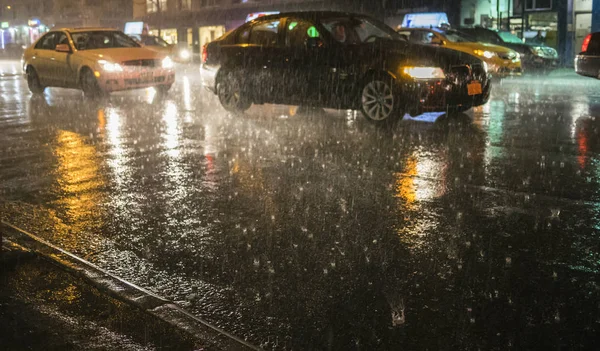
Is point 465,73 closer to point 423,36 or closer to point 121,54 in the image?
point 121,54

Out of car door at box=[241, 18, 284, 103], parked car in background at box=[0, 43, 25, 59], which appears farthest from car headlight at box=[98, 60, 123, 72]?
parked car in background at box=[0, 43, 25, 59]

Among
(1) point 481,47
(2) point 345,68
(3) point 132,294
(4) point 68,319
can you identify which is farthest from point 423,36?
(4) point 68,319

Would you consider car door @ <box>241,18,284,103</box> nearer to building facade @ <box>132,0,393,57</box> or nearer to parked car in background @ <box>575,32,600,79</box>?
parked car in background @ <box>575,32,600,79</box>

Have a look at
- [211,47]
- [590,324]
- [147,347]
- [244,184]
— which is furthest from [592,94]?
[147,347]

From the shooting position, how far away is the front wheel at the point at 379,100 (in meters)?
9.93

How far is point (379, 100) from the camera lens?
33.1ft

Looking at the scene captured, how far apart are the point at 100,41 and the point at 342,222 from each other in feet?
40.9

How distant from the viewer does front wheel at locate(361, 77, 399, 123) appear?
993 cm

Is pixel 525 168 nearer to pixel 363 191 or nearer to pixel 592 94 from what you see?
pixel 363 191

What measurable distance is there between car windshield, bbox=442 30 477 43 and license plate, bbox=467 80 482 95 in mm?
10772

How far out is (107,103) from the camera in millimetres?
14789

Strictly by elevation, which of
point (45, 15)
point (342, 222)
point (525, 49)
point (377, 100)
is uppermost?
point (45, 15)

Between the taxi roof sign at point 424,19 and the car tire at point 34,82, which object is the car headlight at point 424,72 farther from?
the taxi roof sign at point 424,19

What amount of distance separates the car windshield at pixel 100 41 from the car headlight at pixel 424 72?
845 centimetres
